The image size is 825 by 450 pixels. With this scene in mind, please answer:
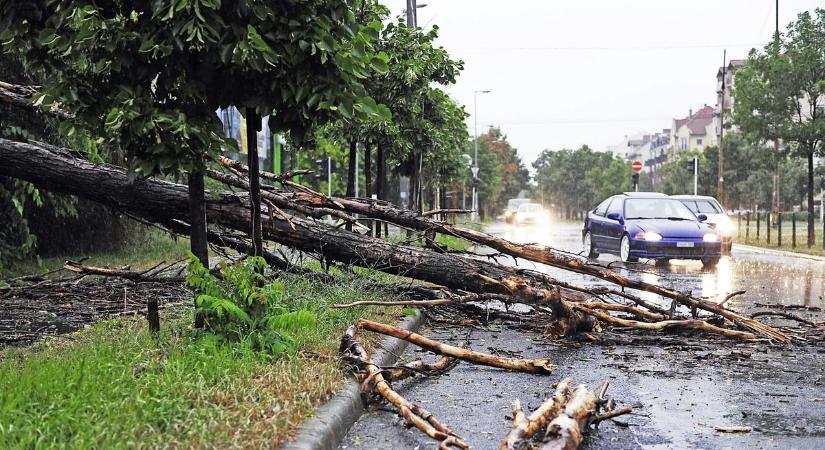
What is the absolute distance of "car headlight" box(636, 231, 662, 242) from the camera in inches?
631

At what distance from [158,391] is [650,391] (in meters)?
3.04

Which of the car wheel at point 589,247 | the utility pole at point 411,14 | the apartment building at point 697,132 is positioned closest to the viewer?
the car wheel at point 589,247

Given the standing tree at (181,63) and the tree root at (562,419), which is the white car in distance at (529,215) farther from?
the tree root at (562,419)

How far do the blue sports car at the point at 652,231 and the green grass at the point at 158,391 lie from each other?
11.6 meters

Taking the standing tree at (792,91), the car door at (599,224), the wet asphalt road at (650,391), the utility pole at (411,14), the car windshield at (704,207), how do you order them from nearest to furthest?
the wet asphalt road at (650,391)
the car door at (599,224)
the car windshield at (704,207)
the utility pole at (411,14)
the standing tree at (792,91)

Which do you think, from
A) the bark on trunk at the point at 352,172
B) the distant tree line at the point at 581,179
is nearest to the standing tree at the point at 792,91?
the bark on trunk at the point at 352,172

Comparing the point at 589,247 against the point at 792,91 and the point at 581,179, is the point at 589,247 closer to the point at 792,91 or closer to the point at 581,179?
the point at 792,91

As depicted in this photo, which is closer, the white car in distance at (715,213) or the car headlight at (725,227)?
the car headlight at (725,227)

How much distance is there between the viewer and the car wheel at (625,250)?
16328 mm

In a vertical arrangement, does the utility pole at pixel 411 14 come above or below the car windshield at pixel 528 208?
above

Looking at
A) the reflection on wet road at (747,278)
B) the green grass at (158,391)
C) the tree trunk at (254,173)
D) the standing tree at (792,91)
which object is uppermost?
the standing tree at (792,91)

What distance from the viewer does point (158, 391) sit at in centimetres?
390

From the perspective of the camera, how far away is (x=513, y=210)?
5416 cm

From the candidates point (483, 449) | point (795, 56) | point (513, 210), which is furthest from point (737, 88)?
point (513, 210)
